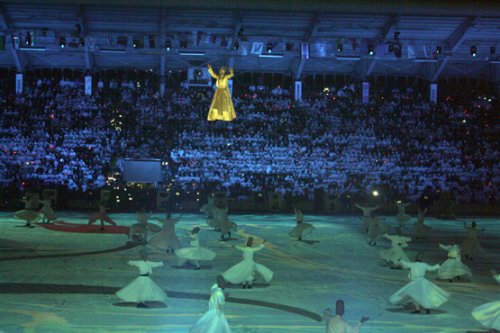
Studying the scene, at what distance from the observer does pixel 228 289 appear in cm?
1402

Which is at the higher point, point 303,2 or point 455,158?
point 303,2

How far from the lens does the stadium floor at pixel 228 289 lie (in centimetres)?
1119

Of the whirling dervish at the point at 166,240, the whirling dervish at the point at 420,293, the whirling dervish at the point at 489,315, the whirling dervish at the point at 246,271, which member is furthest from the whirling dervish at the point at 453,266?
the whirling dervish at the point at 166,240

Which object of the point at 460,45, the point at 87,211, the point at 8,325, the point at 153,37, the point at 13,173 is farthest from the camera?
the point at 460,45

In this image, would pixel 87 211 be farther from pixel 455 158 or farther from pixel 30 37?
pixel 455 158

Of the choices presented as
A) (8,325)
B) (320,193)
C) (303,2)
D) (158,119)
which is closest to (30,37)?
(158,119)

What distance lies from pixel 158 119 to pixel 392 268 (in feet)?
85.5

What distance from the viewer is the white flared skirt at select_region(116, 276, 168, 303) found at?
11898 millimetres

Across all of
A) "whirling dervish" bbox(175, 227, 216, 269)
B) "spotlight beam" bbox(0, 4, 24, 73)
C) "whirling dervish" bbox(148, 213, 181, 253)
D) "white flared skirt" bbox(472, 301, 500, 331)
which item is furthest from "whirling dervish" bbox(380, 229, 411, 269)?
"spotlight beam" bbox(0, 4, 24, 73)

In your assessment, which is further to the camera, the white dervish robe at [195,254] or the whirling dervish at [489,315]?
the white dervish robe at [195,254]

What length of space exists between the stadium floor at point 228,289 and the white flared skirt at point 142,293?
0.65 feet

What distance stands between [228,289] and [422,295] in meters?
3.79

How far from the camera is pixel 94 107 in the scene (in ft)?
139

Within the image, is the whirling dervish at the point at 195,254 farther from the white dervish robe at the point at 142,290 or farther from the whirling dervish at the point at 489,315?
the whirling dervish at the point at 489,315
